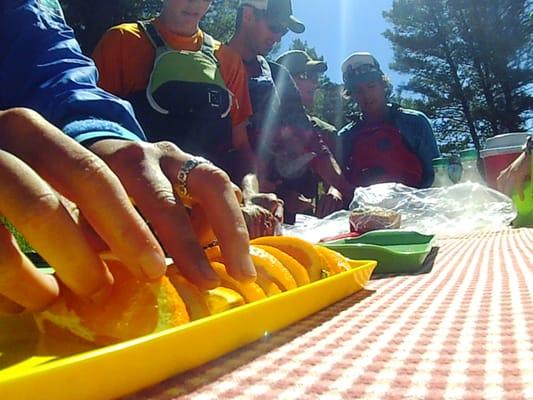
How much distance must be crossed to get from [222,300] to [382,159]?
2115mm

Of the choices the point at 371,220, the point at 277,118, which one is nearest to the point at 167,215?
the point at 371,220

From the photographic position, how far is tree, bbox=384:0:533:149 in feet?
25.1

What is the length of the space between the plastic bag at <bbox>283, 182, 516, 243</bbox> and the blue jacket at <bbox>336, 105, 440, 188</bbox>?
0.59m

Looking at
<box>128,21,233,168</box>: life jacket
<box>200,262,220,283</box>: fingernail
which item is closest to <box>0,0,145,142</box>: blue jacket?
<box>200,262,220,283</box>: fingernail

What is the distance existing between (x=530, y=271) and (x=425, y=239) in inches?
12.5

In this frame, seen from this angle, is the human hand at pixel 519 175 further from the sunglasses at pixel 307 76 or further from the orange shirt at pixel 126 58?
the sunglasses at pixel 307 76

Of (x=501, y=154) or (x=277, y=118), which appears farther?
(x=501, y=154)

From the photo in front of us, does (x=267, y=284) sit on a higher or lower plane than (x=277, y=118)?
lower

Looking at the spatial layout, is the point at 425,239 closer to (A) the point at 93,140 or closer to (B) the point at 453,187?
(A) the point at 93,140

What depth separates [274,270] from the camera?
47 centimetres

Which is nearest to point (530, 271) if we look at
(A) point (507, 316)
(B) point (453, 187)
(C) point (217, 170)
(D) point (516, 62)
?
(A) point (507, 316)

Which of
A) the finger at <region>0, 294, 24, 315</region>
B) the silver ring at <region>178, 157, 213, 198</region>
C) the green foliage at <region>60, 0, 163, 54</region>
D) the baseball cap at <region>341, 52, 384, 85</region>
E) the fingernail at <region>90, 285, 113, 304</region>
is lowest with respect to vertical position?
the finger at <region>0, 294, 24, 315</region>

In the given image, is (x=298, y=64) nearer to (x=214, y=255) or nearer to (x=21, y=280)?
(x=214, y=255)

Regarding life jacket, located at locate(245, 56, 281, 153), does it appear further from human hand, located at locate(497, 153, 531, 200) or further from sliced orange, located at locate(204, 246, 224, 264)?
sliced orange, located at locate(204, 246, 224, 264)
